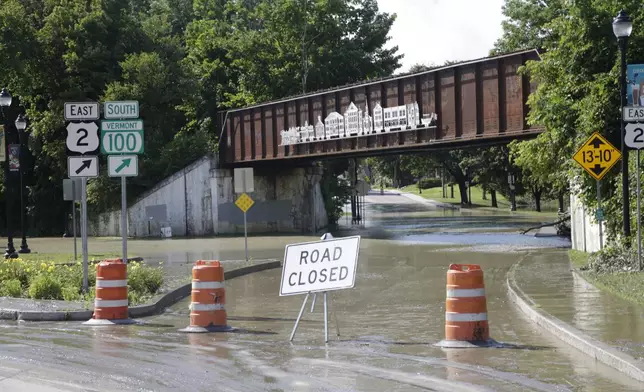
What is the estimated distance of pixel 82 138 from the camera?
1761 centimetres

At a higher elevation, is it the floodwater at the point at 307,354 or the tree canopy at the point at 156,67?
the tree canopy at the point at 156,67

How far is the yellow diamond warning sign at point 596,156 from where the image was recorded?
21134mm

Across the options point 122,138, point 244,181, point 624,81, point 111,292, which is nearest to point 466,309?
point 111,292

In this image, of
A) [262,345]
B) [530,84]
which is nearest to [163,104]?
[530,84]

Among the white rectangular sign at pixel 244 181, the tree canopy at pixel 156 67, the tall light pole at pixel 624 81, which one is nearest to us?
the tall light pole at pixel 624 81

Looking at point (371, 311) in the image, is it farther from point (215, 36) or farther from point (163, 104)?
point (215, 36)

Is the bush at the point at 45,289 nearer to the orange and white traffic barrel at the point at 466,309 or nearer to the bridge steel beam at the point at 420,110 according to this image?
the orange and white traffic barrel at the point at 466,309

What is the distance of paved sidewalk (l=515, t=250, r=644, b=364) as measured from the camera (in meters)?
11.3

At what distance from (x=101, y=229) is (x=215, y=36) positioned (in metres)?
21.2

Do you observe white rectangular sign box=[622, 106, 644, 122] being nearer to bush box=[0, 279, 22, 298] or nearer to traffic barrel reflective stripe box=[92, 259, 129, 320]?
traffic barrel reflective stripe box=[92, 259, 129, 320]

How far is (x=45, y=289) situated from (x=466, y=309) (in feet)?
30.7

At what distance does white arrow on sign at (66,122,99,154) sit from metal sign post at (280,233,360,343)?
6343mm

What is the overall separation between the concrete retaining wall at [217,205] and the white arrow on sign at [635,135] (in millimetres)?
34782

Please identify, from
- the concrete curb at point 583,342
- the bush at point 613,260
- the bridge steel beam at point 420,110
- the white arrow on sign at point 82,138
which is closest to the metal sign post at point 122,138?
the white arrow on sign at point 82,138
